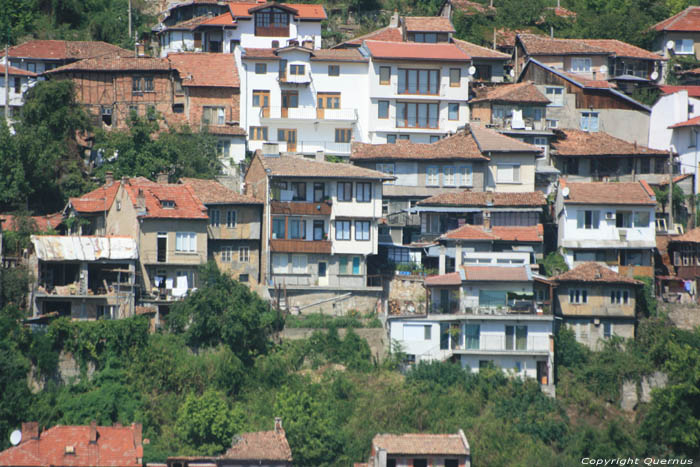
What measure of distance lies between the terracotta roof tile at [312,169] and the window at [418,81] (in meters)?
11.1

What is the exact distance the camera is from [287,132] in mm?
76125

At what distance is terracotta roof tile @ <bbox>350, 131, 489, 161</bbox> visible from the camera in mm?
69375

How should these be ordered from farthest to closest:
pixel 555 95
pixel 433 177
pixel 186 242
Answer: pixel 555 95
pixel 433 177
pixel 186 242

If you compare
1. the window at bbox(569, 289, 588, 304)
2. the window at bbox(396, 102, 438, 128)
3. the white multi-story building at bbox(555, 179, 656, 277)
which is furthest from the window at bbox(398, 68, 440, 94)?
the window at bbox(569, 289, 588, 304)

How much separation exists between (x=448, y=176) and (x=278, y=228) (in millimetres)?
10236

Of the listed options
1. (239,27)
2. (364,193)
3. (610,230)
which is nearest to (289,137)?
(239,27)

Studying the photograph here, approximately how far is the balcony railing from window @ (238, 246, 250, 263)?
41.3 feet

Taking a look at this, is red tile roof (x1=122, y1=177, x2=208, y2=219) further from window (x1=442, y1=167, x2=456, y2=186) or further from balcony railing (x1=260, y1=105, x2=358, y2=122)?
window (x1=442, y1=167, x2=456, y2=186)

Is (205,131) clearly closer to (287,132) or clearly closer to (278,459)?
(287,132)

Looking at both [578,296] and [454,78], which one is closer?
[578,296]

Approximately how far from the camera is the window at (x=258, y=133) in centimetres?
7581

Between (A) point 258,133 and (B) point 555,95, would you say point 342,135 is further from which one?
(B) point 555,95

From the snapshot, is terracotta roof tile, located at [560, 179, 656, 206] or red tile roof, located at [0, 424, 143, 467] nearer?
red tile roof, located at [0, 424, 143, 467]

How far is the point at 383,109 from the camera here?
253ft
